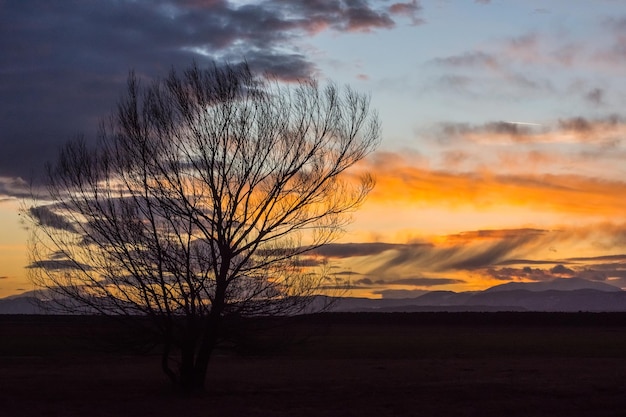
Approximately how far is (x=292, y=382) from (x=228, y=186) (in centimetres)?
1118

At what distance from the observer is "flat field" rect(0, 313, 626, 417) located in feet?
84.6

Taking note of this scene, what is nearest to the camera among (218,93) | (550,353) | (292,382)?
(218,93)

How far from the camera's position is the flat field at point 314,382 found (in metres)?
25.8

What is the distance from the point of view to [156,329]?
3003 centimetres

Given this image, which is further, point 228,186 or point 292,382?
point 292,382

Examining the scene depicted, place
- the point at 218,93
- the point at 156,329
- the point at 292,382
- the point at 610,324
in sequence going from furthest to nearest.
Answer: the point at 610,324 → the point at 292,382 → the point at 156,329 → the point at 218,93

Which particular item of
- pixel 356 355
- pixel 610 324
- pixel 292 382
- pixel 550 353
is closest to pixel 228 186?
pixel 292 382

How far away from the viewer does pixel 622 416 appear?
24000 millimetres

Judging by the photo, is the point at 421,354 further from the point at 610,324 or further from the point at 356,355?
the point at 610,324

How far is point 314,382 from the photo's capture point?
34.3m

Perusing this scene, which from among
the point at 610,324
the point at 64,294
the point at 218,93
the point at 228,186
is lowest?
the point at 610,324

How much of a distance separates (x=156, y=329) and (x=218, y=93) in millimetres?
9409

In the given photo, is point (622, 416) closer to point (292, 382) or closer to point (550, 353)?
point (292, 382)

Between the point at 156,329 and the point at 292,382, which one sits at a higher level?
the point at 156,329
